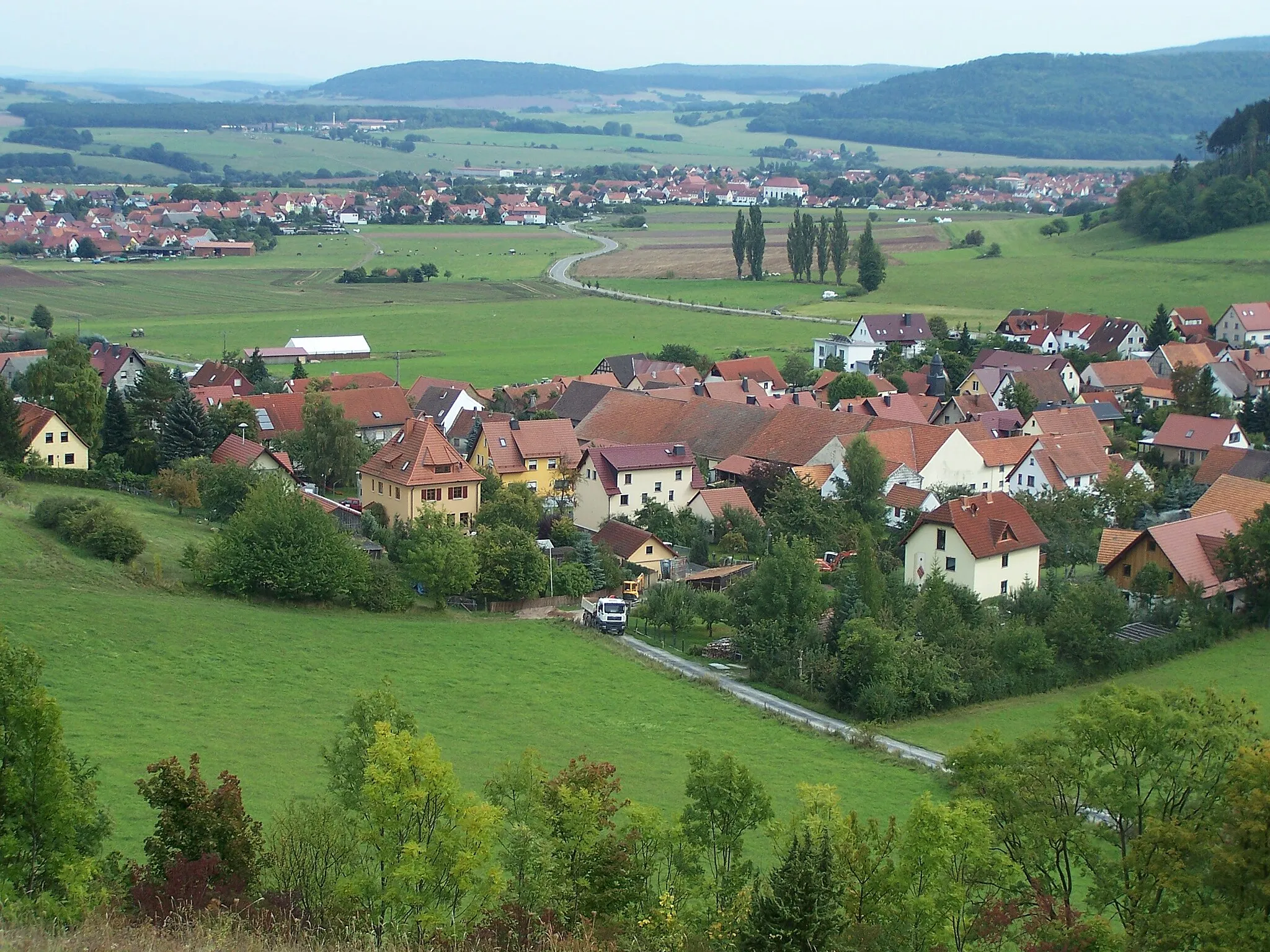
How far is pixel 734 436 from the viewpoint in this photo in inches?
1905

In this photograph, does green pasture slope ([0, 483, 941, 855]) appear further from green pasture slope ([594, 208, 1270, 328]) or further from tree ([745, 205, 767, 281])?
tree ([745, 205, 767, 281])

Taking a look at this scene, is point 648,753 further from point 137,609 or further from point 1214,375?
point 1214,375

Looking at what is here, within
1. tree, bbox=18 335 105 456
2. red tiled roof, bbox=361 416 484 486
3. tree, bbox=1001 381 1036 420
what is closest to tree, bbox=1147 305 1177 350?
tree, bbox=1001 381 1036 420

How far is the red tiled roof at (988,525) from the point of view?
33188 millimetres

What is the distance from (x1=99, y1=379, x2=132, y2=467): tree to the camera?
44.3 m

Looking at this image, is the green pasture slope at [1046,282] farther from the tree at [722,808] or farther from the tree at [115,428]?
the tree at [722,808]

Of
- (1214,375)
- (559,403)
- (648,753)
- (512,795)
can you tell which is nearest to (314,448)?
(559,403)

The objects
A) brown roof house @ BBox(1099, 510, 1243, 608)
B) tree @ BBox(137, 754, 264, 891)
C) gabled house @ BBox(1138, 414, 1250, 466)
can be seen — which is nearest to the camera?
tree @ BBox(137, 754, 264, 891)

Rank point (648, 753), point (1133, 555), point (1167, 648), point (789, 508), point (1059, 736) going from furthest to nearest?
point (789, 508)
point (1133, 555)
point (1167, 648)
point (648, 753)
point (1059, 736)

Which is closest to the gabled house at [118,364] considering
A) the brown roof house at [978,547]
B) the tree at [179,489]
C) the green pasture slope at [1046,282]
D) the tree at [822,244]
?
the tree at [179,489]

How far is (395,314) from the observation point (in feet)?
299

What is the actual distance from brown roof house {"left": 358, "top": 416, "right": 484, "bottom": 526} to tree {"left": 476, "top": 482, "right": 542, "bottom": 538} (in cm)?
115

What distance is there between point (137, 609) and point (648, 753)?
1100 cm

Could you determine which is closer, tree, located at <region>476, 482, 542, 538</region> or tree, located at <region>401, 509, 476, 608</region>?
tree, located at <region>401, 509, 476, 608</region>
